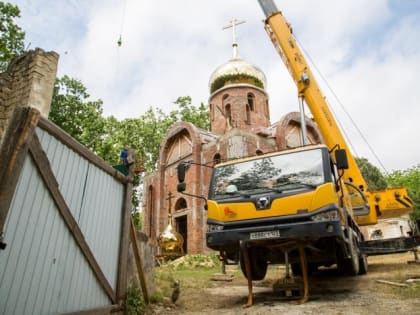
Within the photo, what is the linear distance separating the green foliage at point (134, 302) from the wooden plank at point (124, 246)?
0.46 feet

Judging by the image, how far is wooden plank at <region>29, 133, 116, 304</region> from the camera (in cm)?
354

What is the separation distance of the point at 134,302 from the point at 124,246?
0.84 metres

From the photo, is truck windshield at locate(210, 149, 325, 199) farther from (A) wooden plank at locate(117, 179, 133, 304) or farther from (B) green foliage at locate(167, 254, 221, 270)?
(B) green foliage at locate(167, 254, 221, 270)

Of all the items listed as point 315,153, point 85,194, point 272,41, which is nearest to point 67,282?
point 85,194

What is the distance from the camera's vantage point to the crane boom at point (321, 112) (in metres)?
10.2

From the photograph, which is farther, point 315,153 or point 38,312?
point 315,153

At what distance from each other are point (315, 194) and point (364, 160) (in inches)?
1310

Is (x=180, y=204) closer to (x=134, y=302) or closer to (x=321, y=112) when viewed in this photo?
(x=321, y=112)

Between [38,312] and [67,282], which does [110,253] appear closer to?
[67,282]

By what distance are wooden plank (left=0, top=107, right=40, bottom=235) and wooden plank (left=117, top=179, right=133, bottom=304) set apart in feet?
7.58

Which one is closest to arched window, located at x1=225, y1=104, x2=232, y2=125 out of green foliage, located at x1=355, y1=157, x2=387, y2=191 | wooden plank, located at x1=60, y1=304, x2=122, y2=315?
green foliage, located at x1=355, y1=157, x2=387, y2=191

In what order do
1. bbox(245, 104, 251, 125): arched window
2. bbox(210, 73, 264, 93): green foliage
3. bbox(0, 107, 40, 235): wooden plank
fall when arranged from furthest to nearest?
bbox(210, 73, 264, 93): green foliage, bbox(245, 104, 251, 125): arched window, bbox(0, 107, 40, 235): wooden plank

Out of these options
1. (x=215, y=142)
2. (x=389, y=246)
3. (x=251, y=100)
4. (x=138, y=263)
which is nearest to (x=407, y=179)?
(x=251, y=100)

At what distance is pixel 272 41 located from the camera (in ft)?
41.3
